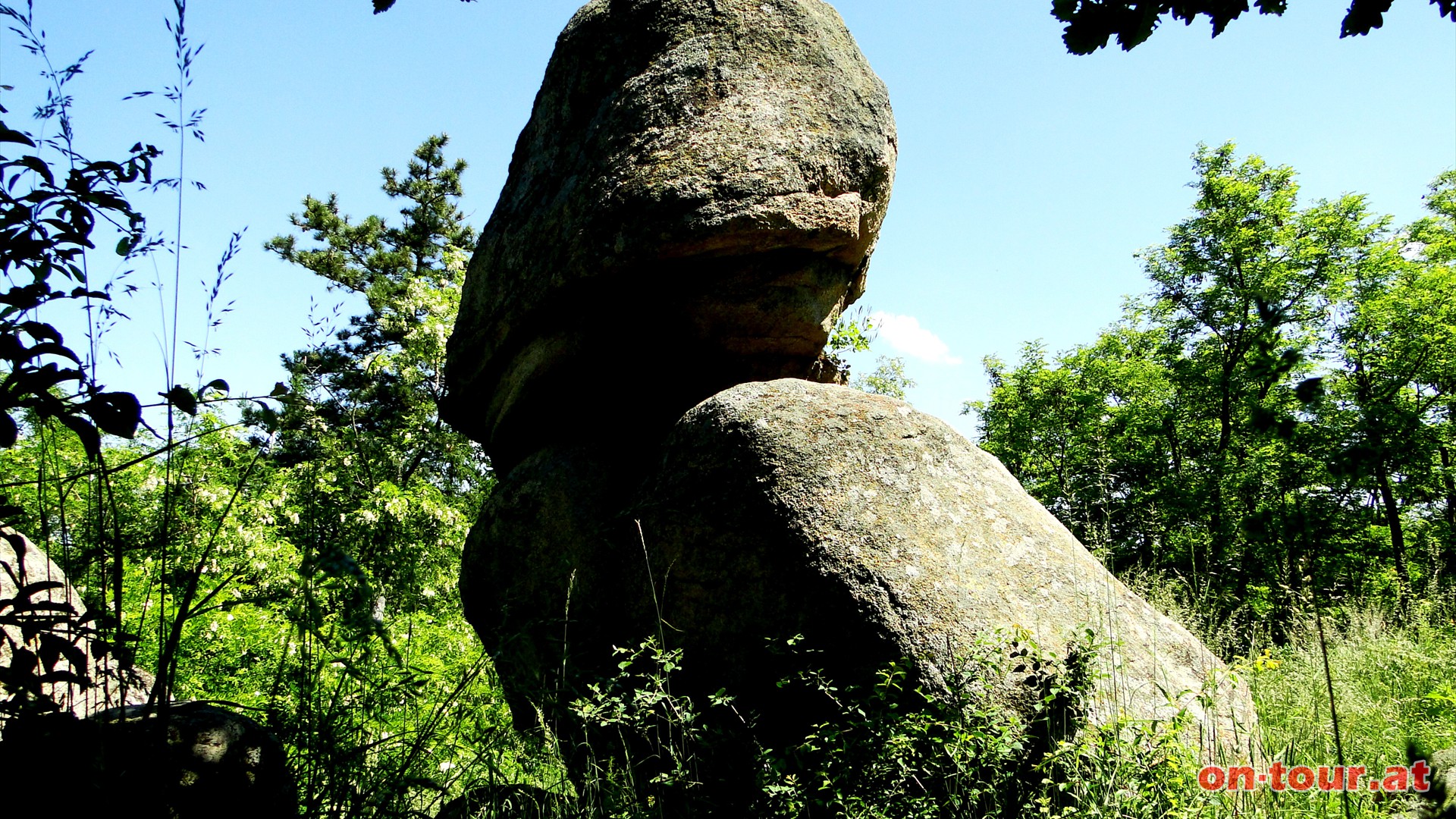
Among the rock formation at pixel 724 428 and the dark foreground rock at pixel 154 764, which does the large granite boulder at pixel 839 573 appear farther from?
the dark foreground rock at pixel 154 764

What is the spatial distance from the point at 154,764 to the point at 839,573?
7.98 feet

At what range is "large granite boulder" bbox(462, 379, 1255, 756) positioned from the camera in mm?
3488

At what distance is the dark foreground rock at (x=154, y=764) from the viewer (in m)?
2.06

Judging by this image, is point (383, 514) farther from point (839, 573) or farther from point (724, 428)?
point (839, 573)

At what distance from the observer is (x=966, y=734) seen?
9.66 ft

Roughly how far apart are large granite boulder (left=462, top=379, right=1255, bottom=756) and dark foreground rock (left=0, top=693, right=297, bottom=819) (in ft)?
2.72

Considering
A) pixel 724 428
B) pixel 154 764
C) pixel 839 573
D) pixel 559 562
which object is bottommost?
pixel 154 764

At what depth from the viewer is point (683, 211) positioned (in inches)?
179

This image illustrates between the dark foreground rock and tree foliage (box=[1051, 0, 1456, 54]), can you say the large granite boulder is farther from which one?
tree foliage (box=[1051, 0, 1456, 54])

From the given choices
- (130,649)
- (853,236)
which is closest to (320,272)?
(853,236)

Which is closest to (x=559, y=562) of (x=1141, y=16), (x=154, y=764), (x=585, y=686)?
(x=585, y=686)

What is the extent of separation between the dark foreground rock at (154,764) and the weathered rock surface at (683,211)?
2.83 metres

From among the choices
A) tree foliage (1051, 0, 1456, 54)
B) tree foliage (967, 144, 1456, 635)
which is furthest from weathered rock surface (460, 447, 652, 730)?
tree foliage (967, 144, 1456, 635)

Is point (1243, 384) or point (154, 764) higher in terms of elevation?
point (1243, 384)
